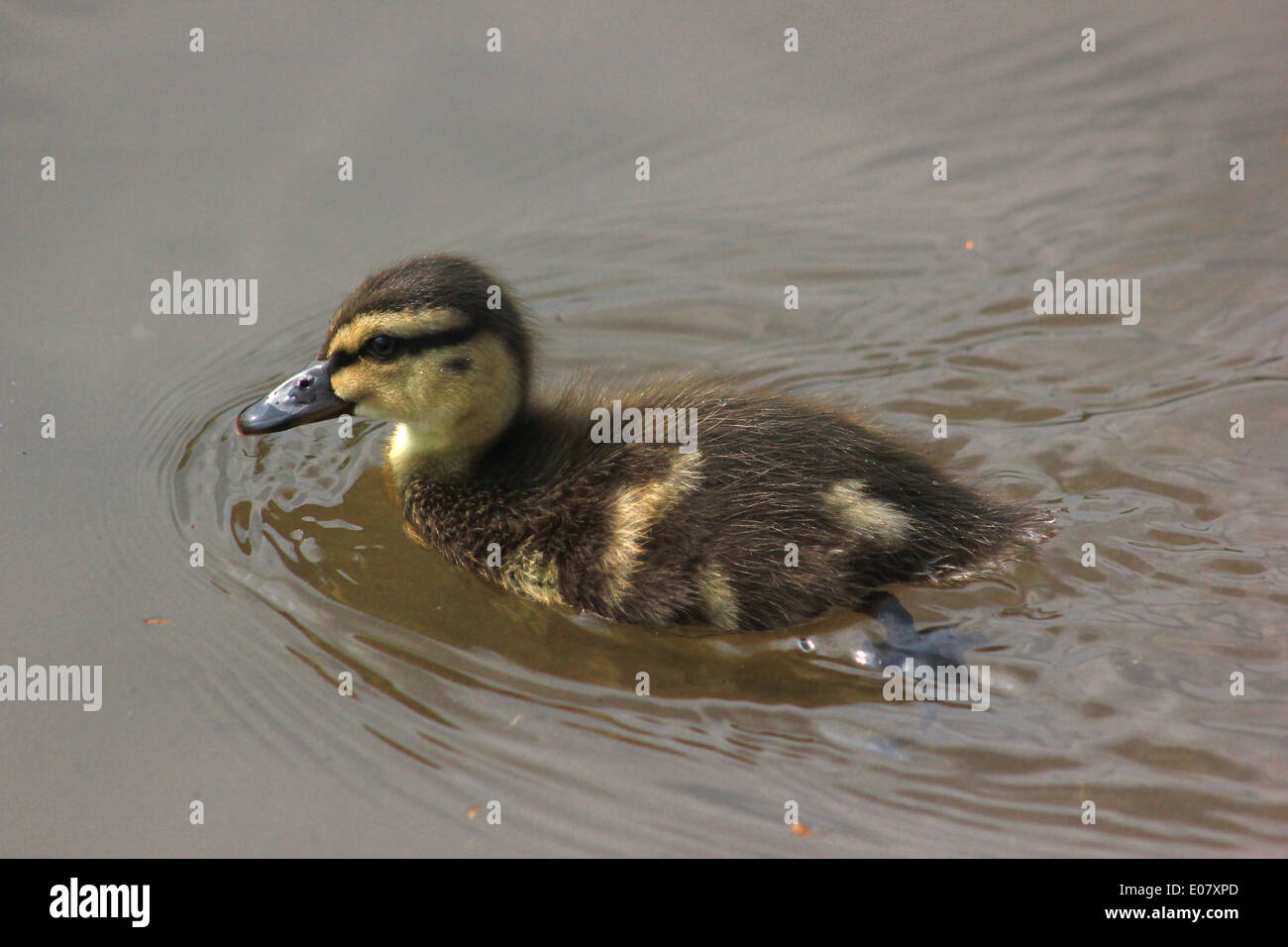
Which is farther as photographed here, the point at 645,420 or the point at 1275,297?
the point at 1275,297

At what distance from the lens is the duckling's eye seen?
3.80m

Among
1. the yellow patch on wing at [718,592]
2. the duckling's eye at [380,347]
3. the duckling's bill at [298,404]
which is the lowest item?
the yellow patch on wing at [718,592]

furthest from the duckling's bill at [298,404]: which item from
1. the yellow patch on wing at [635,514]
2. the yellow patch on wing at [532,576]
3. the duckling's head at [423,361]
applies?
the yellow patch on wing at [635,514]

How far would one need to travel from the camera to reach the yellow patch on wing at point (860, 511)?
139 inches

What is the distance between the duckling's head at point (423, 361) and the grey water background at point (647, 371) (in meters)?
0.37

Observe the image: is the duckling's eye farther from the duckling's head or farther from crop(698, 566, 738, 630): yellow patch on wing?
crop(698, 566, 738, 630): yellow patch on wing

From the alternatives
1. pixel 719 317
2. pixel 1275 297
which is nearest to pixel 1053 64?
pixel 1275 297

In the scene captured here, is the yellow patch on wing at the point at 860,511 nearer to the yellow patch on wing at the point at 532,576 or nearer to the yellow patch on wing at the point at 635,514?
the yellow patch on wing at the point at 635,514

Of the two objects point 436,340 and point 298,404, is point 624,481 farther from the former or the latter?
point 298,404

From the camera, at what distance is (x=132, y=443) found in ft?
14.4

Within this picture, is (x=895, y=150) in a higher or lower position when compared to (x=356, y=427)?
higher

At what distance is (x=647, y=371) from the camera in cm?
474

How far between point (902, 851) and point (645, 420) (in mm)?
1324

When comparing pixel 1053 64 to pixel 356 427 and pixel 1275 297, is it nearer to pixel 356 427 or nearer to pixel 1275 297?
pixel 1275 297
